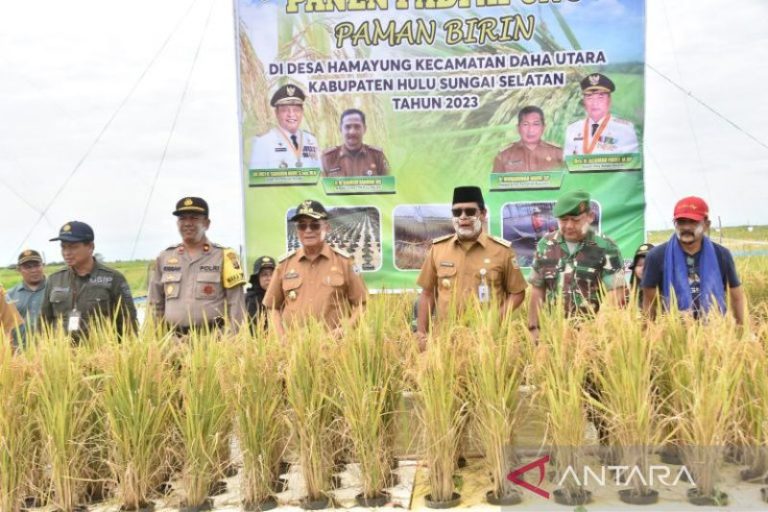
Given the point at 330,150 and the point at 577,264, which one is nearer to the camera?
the point at 577,264

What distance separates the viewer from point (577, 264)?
4.57 meters

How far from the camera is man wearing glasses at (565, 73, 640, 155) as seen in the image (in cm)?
725

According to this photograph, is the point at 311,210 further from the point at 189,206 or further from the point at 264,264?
the point at 264,264

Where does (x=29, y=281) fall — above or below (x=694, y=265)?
below

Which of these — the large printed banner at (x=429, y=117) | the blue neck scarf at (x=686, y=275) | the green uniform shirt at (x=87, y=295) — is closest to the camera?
the blue neck scarf at (x=686, y=275)

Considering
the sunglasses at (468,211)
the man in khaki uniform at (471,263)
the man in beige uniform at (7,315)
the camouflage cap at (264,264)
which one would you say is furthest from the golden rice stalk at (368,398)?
the camouflage cap at (264,264)

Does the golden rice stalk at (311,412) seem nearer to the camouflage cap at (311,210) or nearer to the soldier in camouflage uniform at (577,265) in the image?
the camouflage cap at (311,210)

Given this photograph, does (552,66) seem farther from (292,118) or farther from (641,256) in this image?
(292,118)

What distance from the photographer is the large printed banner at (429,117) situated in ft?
23.9

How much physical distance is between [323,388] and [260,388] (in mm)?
304

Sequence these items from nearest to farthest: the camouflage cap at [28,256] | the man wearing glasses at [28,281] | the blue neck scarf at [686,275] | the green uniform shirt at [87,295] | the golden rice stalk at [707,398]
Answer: the golden rice stalk at [707,398], the blue neck scarf at [686,275], the green uniform shirt at [87,295], the man wearing glasses at [28,281], the camouflage cap at [28,256]

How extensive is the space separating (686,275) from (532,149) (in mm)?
3303

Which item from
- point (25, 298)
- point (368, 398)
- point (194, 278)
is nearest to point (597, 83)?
point (194, 278)

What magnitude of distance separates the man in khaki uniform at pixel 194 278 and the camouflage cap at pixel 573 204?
7.32 feet
